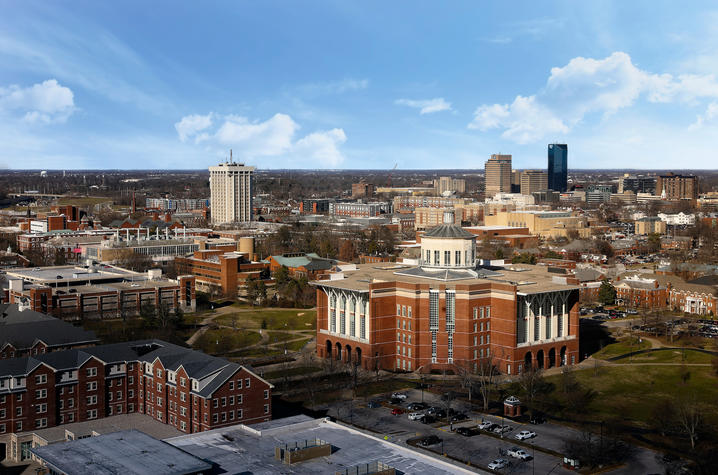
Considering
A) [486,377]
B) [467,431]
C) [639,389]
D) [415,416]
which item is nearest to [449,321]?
[486,377]

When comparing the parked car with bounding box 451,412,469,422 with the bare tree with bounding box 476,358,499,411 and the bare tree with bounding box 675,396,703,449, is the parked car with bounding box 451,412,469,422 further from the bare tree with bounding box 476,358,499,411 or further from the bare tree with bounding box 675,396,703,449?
the bare tree with bounding box 675,396,703,449

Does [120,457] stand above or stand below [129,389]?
above

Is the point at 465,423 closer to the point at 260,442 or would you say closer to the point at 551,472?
the point at 551,472

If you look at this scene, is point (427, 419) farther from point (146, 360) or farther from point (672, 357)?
point (672, 357)

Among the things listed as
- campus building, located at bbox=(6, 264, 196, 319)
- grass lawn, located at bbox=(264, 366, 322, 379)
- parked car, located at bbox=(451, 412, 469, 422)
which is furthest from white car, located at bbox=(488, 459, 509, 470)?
campus building, located at bbox=(6, 264, 196, 319)

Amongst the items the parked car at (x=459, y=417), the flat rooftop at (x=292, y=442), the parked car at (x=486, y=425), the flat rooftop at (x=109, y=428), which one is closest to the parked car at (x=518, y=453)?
the parked car at (x=486, y=425)
